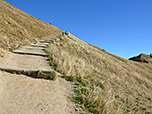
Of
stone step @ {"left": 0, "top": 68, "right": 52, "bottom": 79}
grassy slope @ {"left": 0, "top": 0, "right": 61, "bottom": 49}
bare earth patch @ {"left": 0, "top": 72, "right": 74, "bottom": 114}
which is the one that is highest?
grassy slope @ {"left": 0, "top": 0, "right": 61, "bottom": 49}

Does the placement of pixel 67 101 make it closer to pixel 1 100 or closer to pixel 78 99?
pixel 78 99

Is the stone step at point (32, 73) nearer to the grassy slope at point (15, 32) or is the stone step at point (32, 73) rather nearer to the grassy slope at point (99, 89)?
the grassy slope at point (99, 89)

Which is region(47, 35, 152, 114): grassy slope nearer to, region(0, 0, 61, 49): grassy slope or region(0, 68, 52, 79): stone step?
region(0, 68, 52, 79): stone step

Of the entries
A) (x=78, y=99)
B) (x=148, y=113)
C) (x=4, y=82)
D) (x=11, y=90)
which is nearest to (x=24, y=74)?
(x=4, y=82)

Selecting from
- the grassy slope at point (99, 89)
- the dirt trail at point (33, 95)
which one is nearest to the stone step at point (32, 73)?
the dirt trail at point (33, 95)

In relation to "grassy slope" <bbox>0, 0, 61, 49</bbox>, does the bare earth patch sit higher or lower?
lower

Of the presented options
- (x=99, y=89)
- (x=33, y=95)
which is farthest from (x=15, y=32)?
(x=99, y=89)

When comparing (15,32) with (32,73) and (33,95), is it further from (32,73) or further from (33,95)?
(33,95)

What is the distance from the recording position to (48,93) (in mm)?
4184

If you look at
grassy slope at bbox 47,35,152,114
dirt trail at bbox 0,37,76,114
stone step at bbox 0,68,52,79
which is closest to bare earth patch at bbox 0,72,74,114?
dirt trail at bbox 0,37,76,114

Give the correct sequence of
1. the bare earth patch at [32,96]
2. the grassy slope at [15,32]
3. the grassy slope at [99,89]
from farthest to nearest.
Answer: the grassy slope at [15,32] → the grassy slope at [99,89] → the bare earth patch at [32,96]

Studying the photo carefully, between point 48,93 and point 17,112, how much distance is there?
1337 mm

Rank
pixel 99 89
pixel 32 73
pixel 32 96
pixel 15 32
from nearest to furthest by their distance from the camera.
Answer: pixel 32 96 < pixel 32 73 < pixel 99 89 < pixel 15 32

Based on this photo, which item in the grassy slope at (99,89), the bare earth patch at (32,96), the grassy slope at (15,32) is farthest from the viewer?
the grassy slope at (15,32)
